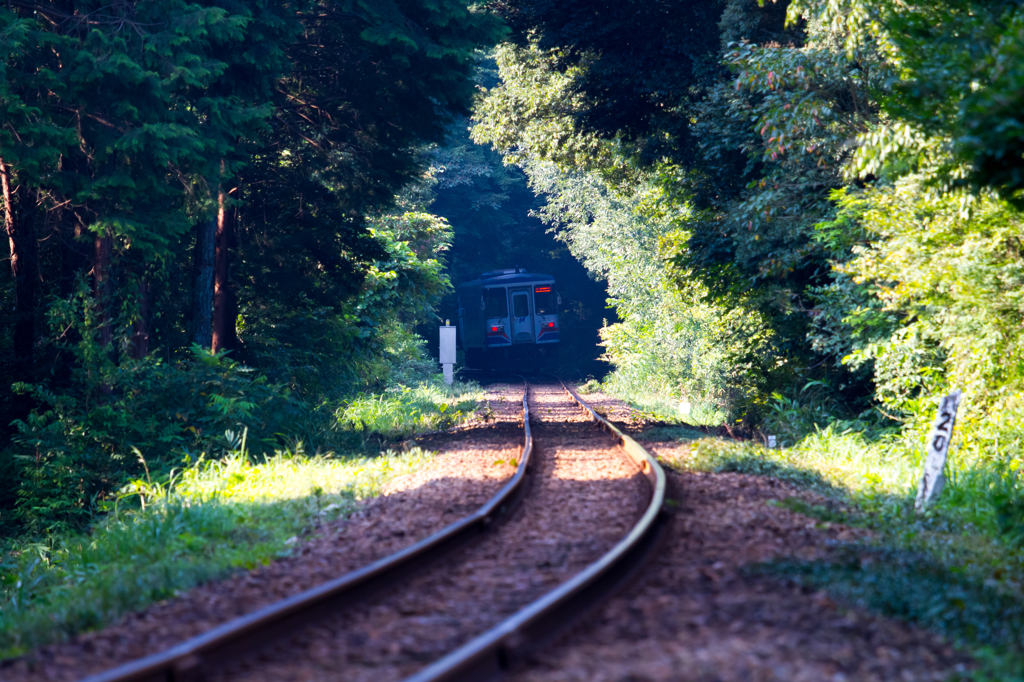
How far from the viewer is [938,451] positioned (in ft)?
24.8

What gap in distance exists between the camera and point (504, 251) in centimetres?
4828

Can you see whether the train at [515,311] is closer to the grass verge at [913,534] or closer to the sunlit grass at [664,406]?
the sunlit grass at [664,406]

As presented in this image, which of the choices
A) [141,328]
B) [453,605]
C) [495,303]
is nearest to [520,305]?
[495,303]

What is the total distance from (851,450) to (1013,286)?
2.93 meters

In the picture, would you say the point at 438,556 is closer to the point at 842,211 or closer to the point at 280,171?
the point at 842,211

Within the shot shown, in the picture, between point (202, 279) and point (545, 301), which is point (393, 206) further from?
point (545, 301)

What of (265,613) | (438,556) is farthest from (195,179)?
(265,613)

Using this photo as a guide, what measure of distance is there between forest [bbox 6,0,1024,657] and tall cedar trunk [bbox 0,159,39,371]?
0.04 m

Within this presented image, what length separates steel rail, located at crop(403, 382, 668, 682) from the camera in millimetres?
3428

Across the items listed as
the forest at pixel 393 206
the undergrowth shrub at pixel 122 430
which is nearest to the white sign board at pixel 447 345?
the forest at pixel 393 206

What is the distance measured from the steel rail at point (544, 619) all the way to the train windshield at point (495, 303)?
26.8 m

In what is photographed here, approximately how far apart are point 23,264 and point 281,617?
10343 mm

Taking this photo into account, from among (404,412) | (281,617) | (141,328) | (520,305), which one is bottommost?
(281,617)

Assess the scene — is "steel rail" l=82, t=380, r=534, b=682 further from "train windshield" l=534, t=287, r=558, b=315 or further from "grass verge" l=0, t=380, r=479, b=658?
"train windshield" l=534, t=287, r=558, b=315
